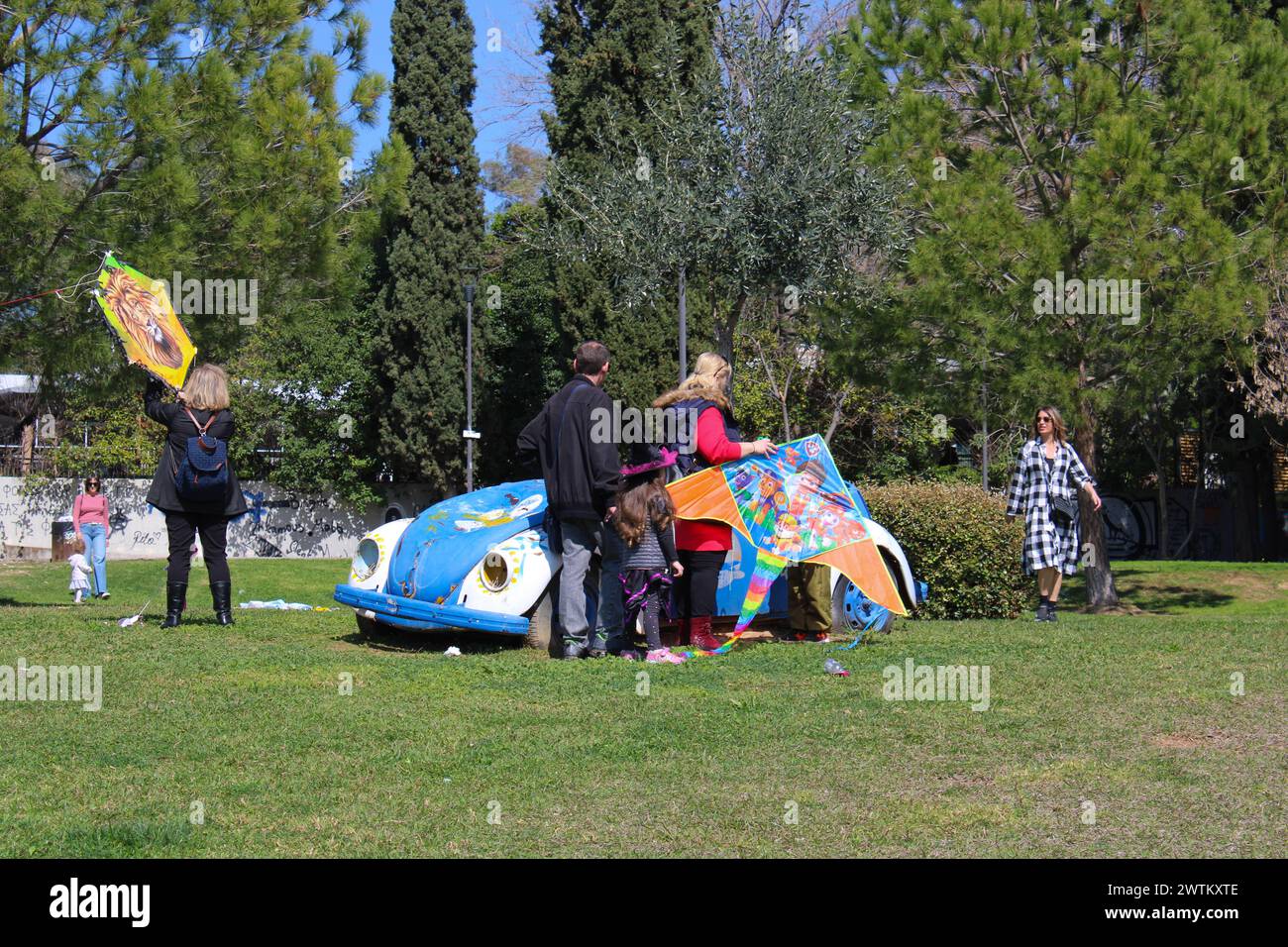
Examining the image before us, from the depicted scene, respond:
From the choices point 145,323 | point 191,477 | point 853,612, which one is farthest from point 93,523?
point 853,612

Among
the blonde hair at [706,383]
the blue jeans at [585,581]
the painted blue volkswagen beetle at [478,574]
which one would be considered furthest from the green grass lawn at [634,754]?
the blonde hair at [706,383]

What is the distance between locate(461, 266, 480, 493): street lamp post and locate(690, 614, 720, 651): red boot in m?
23.3

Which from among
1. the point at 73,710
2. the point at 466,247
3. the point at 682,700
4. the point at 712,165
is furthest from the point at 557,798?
the point at 466,247

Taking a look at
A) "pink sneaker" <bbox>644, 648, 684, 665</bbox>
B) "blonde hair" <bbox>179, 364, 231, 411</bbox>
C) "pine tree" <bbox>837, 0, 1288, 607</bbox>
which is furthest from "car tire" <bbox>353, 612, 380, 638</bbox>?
"pine tree" <bbox>837, 0, 1288, 607</bbox>

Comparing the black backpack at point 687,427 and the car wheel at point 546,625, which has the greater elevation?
the black backpack at point 687,427

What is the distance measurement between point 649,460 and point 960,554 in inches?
209

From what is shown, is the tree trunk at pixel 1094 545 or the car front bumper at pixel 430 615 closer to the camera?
the car front bumper at pixel 430 615

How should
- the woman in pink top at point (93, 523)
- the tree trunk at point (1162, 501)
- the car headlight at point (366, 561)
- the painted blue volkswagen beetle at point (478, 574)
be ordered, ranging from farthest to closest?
the tree trunk at point (1162, 501) < the woman in pink top at point (93, 523) < the car headlight at point (366, 561) < the painted blue volkswagen beetle at point (478, 574)

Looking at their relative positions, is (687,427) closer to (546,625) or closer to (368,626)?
(546,625)

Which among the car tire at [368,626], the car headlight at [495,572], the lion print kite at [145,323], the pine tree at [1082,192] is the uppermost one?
the pine tree at [1082,192]

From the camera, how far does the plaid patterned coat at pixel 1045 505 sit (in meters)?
11.6

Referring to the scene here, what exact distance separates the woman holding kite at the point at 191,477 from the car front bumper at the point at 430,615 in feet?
4.33

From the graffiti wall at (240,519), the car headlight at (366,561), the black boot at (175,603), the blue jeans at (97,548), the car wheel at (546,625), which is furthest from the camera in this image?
the graffiti wall at (240,519)

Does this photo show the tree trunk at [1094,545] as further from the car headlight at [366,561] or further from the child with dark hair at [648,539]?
the car headlight at [366,561]
